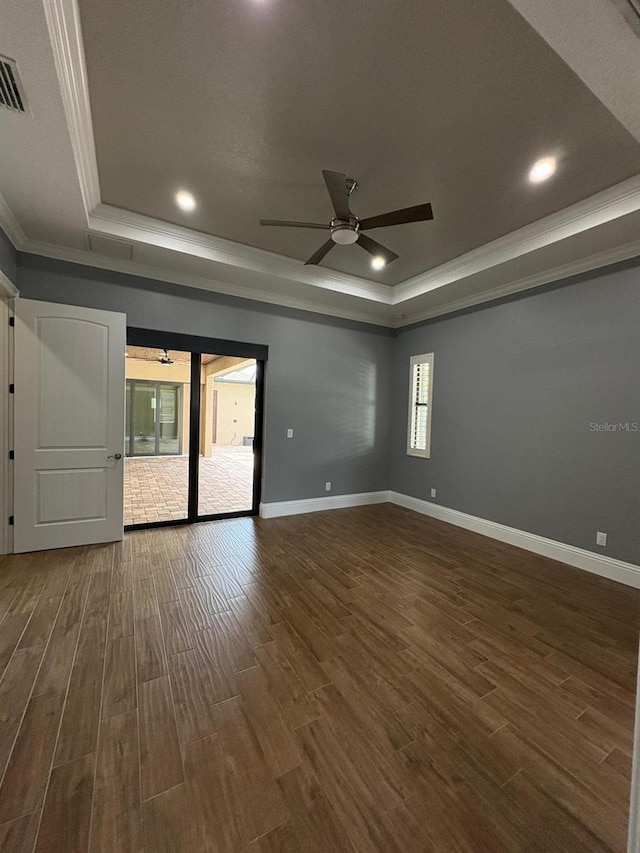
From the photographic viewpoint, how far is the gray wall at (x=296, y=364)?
366cm

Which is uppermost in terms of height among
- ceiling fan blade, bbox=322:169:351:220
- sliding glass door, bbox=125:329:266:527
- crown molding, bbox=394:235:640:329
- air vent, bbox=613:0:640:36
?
air vent, bbox=613:0:640:36

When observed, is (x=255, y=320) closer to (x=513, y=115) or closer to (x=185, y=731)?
(x=513, y=115)

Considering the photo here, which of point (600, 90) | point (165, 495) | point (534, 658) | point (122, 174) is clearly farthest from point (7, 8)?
point (165, 495)

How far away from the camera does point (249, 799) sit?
4.14ft

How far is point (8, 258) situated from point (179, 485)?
3.85m

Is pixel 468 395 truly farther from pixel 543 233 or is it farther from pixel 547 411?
pixel 543 233

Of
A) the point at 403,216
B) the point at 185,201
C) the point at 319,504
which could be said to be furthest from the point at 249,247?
the point at 319,504

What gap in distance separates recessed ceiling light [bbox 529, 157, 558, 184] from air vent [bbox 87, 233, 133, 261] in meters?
3.50

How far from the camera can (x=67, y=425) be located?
3.38 metres

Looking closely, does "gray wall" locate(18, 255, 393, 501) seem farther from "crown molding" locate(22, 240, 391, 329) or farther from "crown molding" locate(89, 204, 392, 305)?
"crown molding" locate(89, 204, 392, 305)

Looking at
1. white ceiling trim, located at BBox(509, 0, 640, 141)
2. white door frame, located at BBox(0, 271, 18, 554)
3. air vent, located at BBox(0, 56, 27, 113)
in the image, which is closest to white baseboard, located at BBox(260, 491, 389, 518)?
white door frame, located at BBox(0, 271, 18, 554)

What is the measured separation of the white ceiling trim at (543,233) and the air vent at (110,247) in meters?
3.38

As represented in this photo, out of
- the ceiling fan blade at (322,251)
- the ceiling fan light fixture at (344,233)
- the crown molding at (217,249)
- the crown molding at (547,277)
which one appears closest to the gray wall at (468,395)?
the crown molding at (547,277)

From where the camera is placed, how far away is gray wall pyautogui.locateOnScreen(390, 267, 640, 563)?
3125 millimetres
